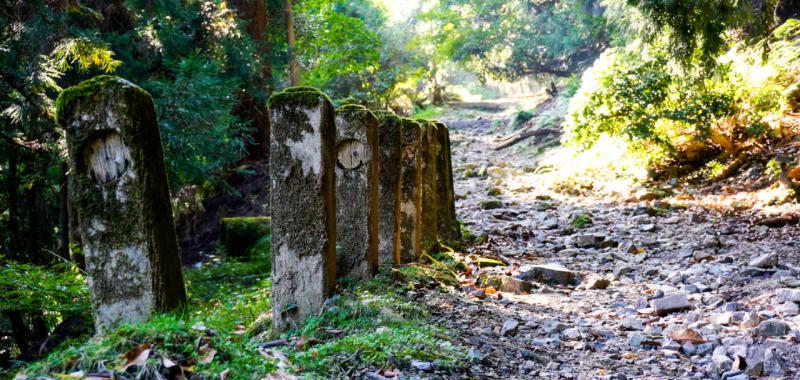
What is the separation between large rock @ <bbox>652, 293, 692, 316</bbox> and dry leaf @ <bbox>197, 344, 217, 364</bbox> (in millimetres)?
4001

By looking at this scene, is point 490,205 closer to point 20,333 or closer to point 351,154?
point 351,154

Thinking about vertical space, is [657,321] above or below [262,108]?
below

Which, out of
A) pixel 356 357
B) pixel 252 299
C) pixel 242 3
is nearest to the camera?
pixel 356 357

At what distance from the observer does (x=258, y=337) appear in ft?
15.7

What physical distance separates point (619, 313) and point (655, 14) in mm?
5100

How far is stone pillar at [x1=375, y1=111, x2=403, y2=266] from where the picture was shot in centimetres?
632

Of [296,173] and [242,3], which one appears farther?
[242,3]

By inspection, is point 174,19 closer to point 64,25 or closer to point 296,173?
point 64,25

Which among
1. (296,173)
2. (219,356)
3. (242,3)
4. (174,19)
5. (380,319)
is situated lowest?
(380,319)

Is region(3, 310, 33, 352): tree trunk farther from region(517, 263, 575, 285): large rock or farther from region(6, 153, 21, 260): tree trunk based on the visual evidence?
region(517, 263, 575, 285): large rock

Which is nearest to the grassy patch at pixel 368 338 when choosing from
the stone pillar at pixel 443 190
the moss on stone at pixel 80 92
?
the moss on stone at pixel 80 92

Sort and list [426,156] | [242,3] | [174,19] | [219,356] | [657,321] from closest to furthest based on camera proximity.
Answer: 1. [219,356]
2. [657,321]
3. [426,156]
4. [174,19]
5. [242,3]

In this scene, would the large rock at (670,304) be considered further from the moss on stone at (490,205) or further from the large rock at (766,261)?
the moss on stone at (490,205)

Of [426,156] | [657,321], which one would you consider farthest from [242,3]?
[657,321]
